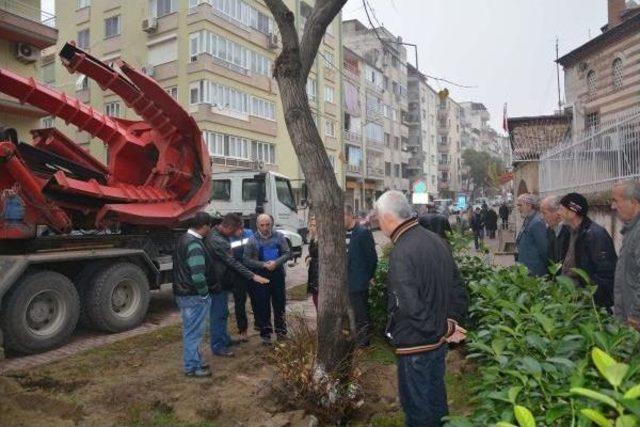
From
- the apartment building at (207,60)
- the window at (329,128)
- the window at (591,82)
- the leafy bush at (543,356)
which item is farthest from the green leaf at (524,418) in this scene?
the window at (329,128)

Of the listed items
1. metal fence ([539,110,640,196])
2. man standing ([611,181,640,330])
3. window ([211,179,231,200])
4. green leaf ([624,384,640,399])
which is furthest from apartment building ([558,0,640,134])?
green leaf ([624,384,640,399])

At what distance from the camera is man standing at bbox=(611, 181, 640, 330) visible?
11.8ft

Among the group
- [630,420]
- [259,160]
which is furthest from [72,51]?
[259,160]

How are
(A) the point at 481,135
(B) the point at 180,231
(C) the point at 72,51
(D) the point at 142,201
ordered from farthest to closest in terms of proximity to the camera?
(A) the point at 481,135, (B) the point at 180,231, (D) the point at 142,201, (C) the point at 72,51

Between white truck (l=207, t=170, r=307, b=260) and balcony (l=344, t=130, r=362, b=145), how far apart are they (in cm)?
3253

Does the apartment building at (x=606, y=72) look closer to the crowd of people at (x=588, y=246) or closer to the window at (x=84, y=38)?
the crowd of people at (x=588, y=246)

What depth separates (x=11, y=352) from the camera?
21.4ft

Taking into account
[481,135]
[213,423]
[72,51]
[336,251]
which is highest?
[481,135]

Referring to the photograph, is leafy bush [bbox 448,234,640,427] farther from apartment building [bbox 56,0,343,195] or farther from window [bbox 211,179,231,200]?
apartment building [bbox 56,0,343,195]

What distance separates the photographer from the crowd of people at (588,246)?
147 inches

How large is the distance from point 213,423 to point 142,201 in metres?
4.72

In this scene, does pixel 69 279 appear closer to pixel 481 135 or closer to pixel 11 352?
pixel 11 352

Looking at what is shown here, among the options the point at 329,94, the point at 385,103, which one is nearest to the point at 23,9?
the point at 329,94

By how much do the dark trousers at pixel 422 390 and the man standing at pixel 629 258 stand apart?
1.36 meters
